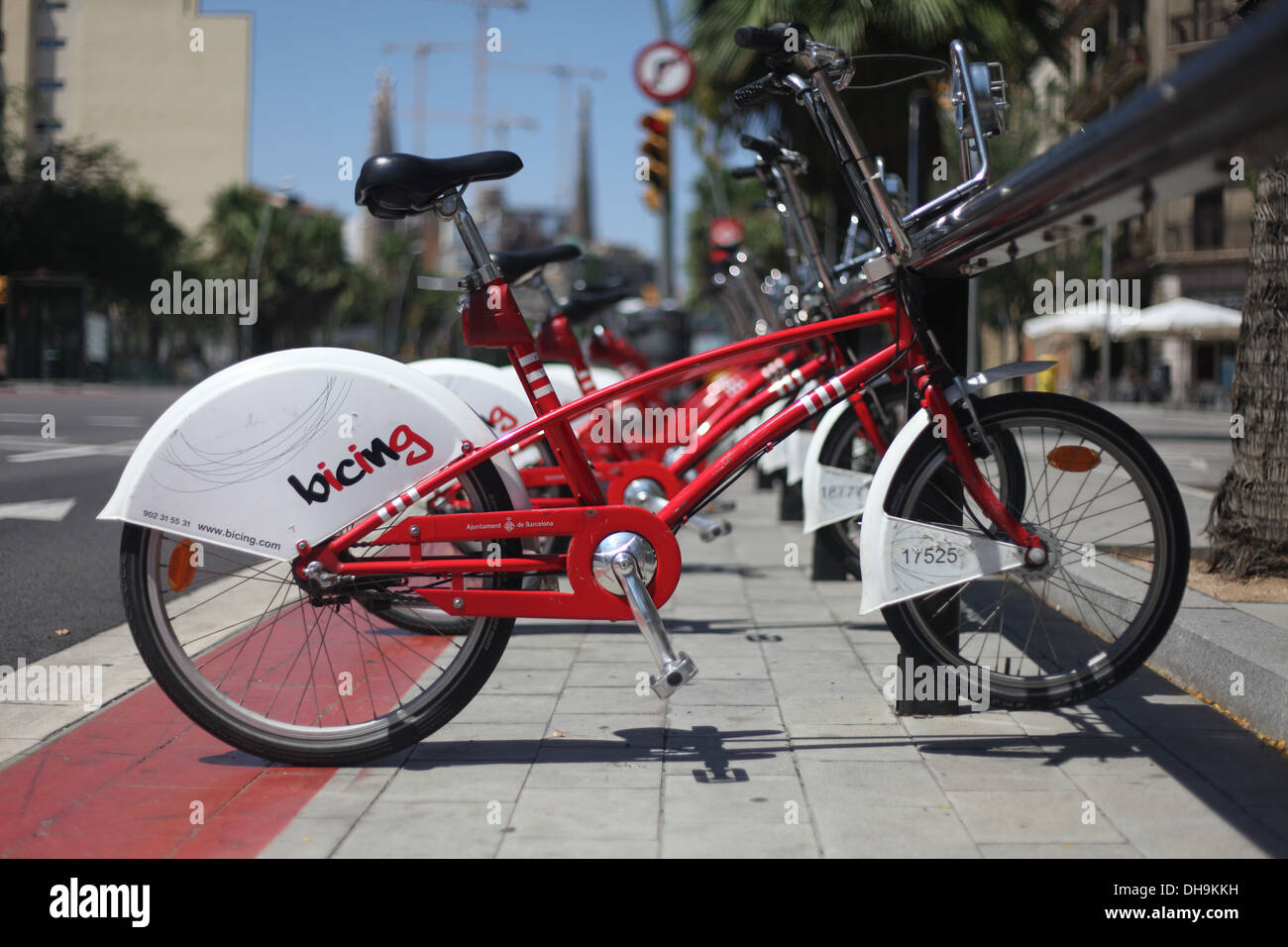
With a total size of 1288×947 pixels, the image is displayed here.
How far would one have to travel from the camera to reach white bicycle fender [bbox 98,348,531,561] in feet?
10.8

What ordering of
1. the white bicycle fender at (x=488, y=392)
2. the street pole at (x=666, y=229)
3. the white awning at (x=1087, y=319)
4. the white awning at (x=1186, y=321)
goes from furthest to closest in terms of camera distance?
1. the white awning at (x=1087, y=319)
2. the white awning at (x=1186, y=321)
3. the street pole at (x=666, y=229)
4. the white bicycle fender at (x=488, y=392)

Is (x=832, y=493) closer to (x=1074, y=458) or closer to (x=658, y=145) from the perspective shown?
(x=1074, y=458)

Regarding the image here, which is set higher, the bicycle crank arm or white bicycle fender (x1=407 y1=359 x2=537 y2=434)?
white bicycle fender (x1=407 y1=359 x2=537 y2=434)

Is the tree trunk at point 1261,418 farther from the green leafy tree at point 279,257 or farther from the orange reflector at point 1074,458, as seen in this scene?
the green leafy tree at point 279,257

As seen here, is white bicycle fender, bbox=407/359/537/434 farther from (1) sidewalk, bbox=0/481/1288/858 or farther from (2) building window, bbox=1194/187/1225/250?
(2) building window, bbox=1194/187/1225/250

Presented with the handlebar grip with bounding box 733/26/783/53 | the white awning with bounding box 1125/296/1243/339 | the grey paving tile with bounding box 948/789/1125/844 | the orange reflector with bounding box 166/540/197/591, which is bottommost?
the grey paving tile with bounding box 948/789/1125/844

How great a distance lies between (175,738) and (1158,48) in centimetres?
4200

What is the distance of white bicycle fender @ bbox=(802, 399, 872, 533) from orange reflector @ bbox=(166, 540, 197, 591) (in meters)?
2.39

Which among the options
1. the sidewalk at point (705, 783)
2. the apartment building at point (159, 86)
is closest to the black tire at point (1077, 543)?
the sidewalk at point (705, 783)

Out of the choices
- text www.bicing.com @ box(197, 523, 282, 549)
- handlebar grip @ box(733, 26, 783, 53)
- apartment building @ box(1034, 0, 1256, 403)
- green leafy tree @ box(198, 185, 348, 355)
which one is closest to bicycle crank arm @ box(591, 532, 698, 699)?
text www.bicing.com @ box(197, 523, 282, 549)

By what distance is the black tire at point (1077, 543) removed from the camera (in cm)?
349

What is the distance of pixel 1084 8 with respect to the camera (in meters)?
40.5
